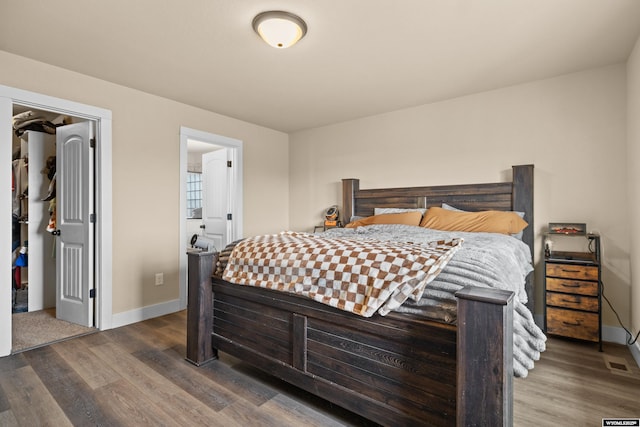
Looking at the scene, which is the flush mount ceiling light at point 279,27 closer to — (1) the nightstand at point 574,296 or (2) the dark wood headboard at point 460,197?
(2) the dark wood headboard at point 460,197

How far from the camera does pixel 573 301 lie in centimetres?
269

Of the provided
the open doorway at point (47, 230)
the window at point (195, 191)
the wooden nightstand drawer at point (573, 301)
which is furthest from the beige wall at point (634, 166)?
the window at point (195, 191)

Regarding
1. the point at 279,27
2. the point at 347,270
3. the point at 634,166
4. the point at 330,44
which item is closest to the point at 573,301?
the point at 634,166

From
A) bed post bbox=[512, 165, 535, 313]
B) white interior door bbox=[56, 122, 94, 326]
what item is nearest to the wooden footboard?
white interior door bbox=[56, 122, 94, 326]

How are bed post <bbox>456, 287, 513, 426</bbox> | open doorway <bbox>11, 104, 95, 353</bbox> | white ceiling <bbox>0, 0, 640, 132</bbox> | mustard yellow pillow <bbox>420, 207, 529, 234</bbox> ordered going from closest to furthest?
bed post <bbox>456, 287, 513, 426</bbox> → white ceiling <bbox>0, 0, 640, 132</bbox> → mustard yellow pillow <bbox>420, 207, 529, 234</bbox> → open doorway <bbox>11, 104, 95, 353</bbox>

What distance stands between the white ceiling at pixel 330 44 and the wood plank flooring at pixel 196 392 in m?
2.41

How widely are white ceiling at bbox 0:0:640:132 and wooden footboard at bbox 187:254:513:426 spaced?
1.66m

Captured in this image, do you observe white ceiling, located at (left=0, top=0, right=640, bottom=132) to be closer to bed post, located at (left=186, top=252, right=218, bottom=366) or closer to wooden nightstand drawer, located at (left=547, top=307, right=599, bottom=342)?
bed post, located at (left=186, top=252, right=218, bottom=366)

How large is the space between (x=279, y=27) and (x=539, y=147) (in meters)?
2.72

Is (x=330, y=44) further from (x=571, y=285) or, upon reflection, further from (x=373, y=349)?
(x=571, y=285)

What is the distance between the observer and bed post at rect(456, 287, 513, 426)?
115 cm

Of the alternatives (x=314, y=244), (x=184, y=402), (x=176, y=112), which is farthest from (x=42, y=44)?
(x=184, y=402)

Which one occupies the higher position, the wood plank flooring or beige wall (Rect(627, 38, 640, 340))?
beige wall (Rect(627, 38, 640, 340))

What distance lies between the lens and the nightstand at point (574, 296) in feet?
8.59
